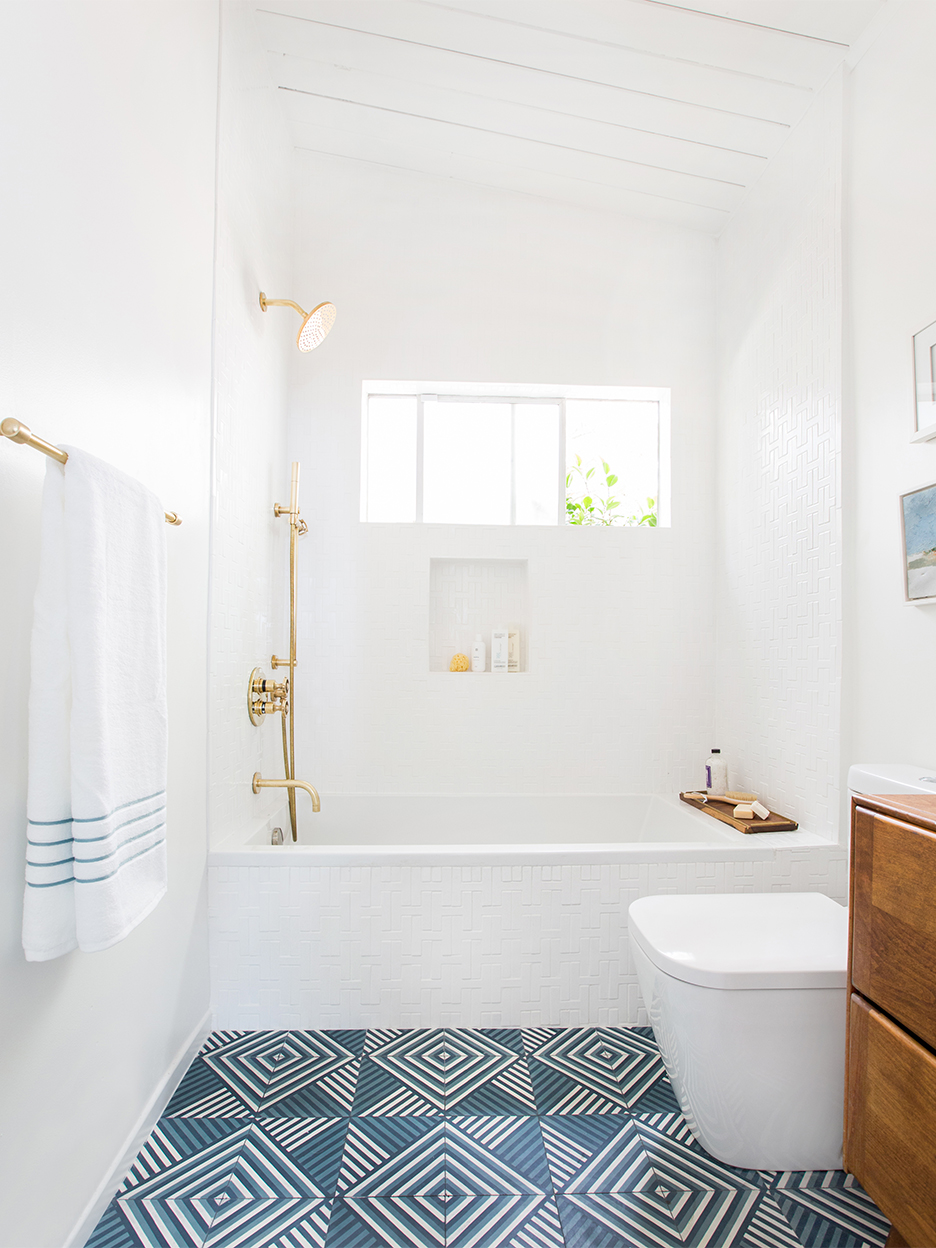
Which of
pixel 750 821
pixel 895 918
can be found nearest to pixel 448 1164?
pixel 895 918

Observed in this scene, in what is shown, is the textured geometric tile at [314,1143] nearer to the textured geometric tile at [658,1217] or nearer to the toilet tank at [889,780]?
the textured geometric tile at [658,1217]

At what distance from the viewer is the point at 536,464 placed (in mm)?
3051

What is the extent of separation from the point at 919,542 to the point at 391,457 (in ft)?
6.54

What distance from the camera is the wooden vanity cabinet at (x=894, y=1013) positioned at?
1090 mm

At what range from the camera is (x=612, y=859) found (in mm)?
1990

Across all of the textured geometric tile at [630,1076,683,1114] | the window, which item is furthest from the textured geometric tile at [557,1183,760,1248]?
the window

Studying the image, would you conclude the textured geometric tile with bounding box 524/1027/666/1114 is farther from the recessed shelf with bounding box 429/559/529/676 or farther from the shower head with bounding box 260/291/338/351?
the shower head with bounding box 260/291/338/351

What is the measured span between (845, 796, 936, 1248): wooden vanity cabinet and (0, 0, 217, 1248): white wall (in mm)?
1364

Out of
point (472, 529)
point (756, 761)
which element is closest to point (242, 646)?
point (472, 529)

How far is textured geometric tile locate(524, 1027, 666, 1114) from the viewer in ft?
5.48

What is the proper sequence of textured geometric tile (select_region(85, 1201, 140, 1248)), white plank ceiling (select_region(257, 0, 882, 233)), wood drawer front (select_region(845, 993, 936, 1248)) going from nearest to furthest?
wood drawer front (select_region(845, 993, 936, 1248))
textured geometric tile (select_region(85, 1201, 140, 1248))
white plank ceiling (select_region(257, 0, 882, 233))

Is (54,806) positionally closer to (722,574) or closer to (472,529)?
(472,529)

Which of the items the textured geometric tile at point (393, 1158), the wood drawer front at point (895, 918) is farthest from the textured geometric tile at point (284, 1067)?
the wood drawer front at point (895, 918)

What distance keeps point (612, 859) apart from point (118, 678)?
141 cm
